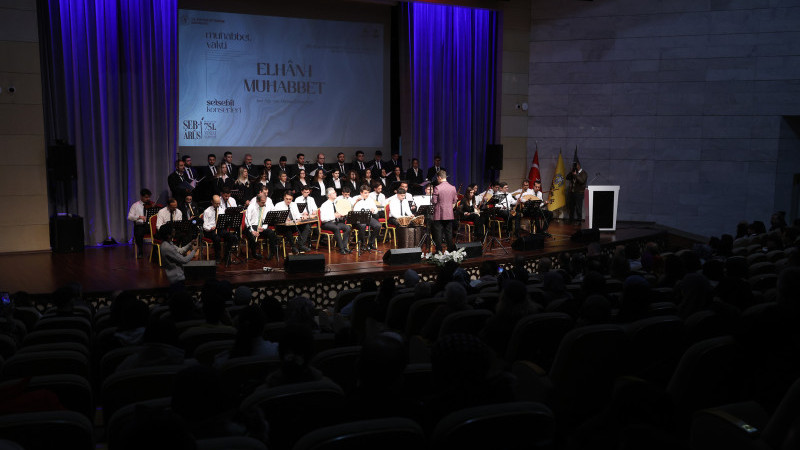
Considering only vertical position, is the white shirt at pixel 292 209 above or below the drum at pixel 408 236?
above

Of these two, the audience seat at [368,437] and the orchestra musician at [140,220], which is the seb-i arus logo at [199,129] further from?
the audience seat at [368,437]

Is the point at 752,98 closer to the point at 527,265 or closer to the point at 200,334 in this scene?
the point at 527,265

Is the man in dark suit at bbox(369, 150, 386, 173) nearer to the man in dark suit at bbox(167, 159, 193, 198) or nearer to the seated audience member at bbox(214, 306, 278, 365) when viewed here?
the man in dark suit at bbox(167, 159, 193, 198)

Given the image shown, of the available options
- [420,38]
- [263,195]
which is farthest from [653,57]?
[263,195]

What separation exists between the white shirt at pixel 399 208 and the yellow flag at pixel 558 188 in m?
4.71

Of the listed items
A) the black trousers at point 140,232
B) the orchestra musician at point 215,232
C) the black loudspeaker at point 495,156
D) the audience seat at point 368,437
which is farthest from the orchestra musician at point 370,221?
the audience seat at point 368,437

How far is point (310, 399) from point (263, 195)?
8.02 m

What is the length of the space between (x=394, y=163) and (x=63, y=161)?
6399 mm

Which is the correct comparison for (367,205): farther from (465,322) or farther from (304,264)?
(465,322)

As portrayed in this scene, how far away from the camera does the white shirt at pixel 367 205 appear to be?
11.2 meters

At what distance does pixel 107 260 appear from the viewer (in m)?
9.80

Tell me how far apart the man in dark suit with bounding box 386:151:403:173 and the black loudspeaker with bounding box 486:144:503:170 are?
201 cm

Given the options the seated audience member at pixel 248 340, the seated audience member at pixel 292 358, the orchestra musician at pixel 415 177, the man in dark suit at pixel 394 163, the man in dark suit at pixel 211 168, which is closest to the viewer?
the seated audience member at pixel 292 358

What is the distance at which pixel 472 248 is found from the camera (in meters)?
9.91
